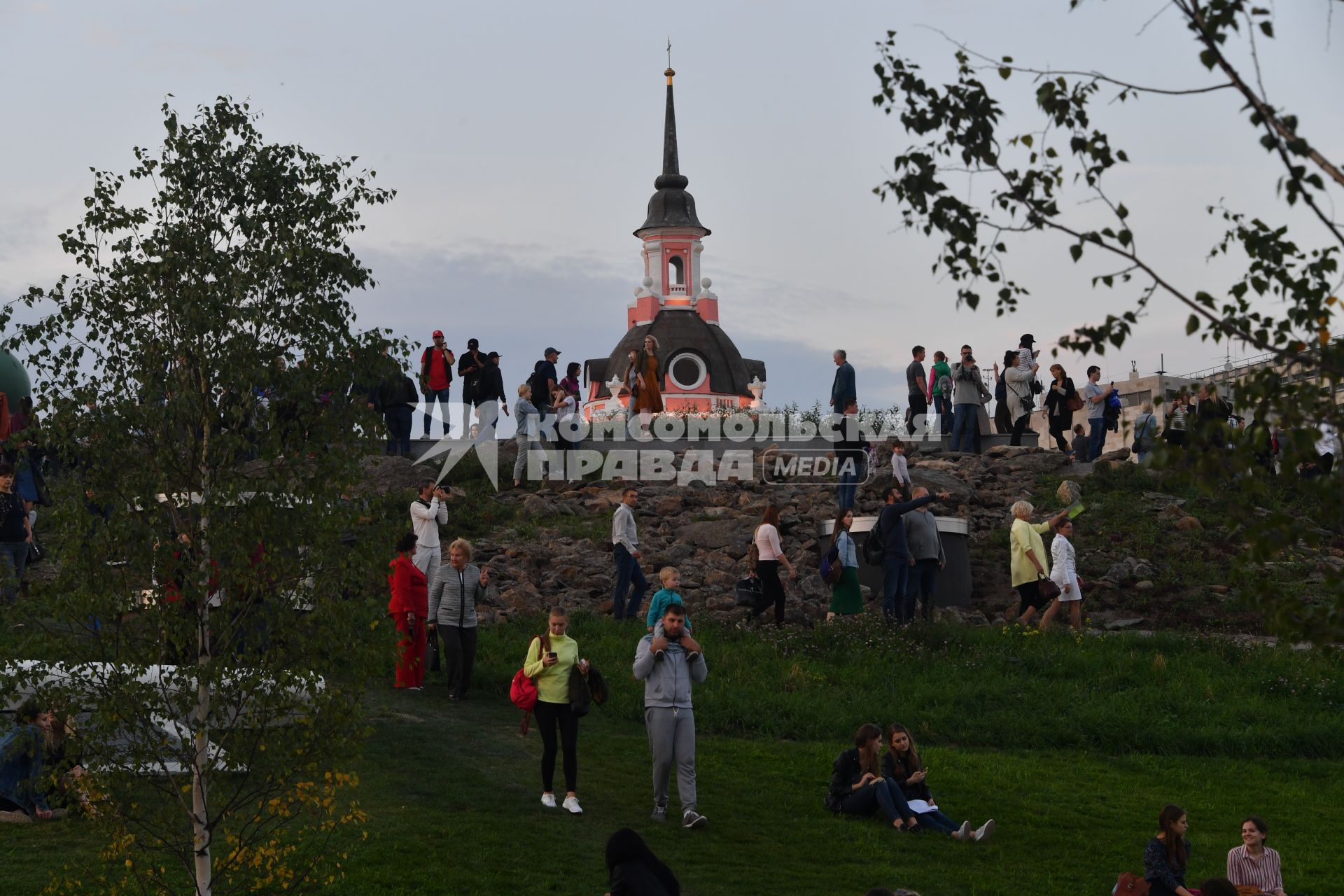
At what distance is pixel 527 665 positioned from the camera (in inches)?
532

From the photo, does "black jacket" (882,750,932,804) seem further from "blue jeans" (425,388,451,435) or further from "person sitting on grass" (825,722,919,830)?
"blue jeans" (425,388,451,435)

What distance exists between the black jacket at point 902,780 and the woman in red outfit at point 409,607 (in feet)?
17.0

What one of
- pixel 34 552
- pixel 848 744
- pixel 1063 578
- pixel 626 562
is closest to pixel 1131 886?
pixel 848 744

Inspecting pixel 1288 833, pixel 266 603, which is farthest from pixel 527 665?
pixel 1288 833

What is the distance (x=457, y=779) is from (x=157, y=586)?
4.64 m

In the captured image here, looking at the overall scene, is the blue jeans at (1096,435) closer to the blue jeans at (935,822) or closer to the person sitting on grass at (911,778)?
the person sitting on grass at (911,778)

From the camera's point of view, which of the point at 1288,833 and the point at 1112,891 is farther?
the point at 1288,833

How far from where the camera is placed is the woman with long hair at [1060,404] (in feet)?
99.8

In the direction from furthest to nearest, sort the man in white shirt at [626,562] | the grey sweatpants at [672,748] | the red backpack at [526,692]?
the man in white shirt at [626,562] → the red backpack at [526,692] → the grey sweatpants at [672,748]

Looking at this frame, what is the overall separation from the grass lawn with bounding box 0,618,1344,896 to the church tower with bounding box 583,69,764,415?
3868 centimetres

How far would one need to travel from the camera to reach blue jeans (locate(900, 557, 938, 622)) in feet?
67.7

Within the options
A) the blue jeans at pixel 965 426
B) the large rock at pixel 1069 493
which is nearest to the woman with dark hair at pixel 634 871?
the large rock at pixel 1069 493

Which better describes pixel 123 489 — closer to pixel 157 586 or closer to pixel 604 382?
pixel 157 586

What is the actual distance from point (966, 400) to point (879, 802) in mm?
17365
